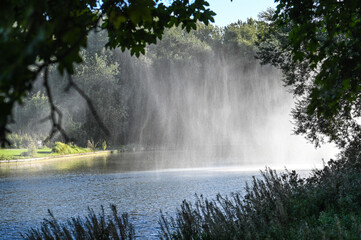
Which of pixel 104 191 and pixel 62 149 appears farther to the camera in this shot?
pixel 62 149

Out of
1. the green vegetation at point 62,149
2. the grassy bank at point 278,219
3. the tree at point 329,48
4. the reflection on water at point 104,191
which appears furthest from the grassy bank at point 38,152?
the tree at point 329,48

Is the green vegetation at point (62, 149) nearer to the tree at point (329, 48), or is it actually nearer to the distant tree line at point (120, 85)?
the distant tree line at point (120, 85)

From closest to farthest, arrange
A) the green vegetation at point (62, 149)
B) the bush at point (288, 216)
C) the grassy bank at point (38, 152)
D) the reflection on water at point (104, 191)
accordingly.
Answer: the bush at point (288, 216), the reflection on water at point (104, 191), the grassy bank at point (38, 152), the green vegetation at point (62, 149)

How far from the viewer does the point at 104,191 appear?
18.5 metres

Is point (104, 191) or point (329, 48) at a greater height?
point (329, 48)

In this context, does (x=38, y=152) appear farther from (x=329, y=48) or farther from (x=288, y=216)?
(x=329, y=48)

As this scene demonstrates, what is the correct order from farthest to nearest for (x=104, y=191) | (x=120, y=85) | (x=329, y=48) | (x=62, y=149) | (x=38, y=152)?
(x=120, y=85), (x=38, y=152), (x=62, y=149), (x=104, y=191), (x=329, y=48)

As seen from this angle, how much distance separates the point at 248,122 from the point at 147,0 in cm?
5916

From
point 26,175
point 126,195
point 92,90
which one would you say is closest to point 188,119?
point 92,90

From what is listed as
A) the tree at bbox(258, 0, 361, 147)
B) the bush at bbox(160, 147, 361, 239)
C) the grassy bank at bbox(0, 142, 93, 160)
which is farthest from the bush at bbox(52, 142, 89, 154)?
the tree at bbox(258, 0, 361, 147)

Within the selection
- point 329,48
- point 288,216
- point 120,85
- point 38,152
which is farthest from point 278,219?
point 120,85

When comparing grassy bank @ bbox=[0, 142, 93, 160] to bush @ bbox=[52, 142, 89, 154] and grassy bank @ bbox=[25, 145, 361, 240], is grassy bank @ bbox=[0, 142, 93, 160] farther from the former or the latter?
grassy bank @ bbox=[25, 145, 361, 240]

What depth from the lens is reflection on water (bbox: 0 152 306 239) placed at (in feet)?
43.9

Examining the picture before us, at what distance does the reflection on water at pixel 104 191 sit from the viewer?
13.4 m
